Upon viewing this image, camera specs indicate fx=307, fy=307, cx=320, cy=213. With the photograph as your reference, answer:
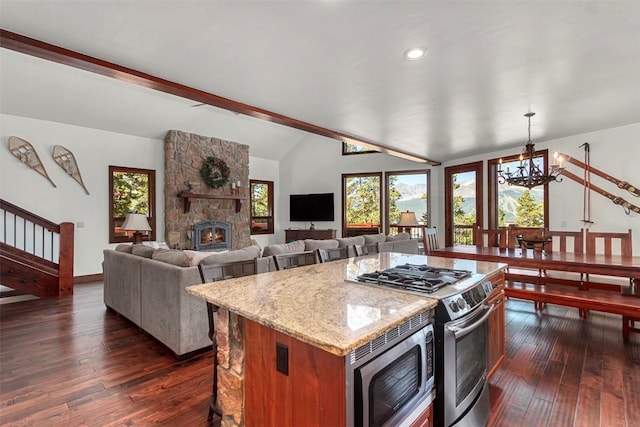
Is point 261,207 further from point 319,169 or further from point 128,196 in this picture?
point 128,196

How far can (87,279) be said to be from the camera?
225 inches

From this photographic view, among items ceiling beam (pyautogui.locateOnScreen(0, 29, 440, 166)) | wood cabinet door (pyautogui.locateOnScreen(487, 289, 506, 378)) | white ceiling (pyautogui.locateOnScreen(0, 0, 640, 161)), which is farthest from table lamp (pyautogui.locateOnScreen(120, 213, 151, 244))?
wood cabinet door (pyautogui.locateOnScreen(487, 289, 506, 378))

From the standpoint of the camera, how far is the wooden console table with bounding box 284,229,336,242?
8688mm

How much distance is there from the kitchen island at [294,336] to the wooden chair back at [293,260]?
16.9 inches

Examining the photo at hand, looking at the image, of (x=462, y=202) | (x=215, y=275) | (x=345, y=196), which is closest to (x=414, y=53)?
(x=215, y=275)

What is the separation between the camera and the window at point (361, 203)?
840 cm

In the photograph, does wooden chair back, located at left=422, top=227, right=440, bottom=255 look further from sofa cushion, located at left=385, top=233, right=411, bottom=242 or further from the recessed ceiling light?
the recessed ceiling light

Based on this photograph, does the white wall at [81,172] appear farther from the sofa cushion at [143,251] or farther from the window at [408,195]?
the window at [408,195]

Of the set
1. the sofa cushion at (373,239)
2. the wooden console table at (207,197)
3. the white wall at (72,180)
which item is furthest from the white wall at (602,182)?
the white wall at (72,180)

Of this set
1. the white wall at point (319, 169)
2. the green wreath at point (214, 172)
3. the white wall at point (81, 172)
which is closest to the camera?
the white wall at point (81, 172)

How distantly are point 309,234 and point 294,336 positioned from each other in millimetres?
7830

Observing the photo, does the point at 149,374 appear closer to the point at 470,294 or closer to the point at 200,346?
the point at 200,346

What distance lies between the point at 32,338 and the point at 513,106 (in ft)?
18.7

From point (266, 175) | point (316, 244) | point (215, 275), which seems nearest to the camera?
point (215, 275)
